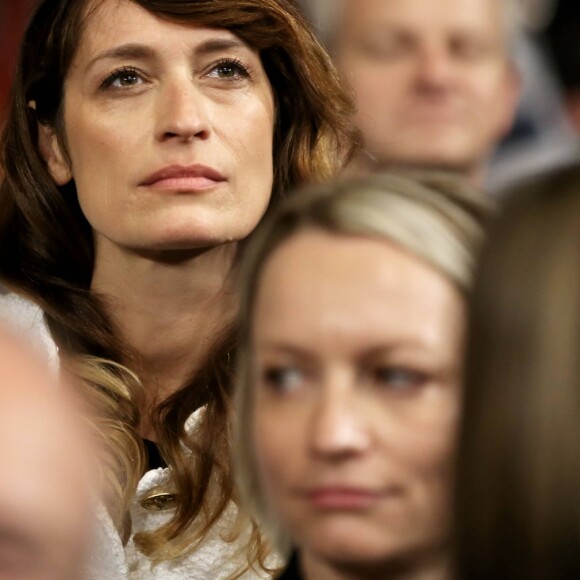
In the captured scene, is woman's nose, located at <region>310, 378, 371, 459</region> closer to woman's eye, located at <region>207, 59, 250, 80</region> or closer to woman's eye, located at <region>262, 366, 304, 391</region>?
woman's eye, located at <region>262, 366, 304, 391</region>

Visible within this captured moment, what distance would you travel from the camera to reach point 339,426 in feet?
2.78

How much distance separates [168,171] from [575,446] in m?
0.68

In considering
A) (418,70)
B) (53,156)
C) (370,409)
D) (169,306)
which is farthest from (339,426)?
(418,70)

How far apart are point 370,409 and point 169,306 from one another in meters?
0.62

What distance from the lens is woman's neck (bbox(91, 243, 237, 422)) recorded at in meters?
1.44

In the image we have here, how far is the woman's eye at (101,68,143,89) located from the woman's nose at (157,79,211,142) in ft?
0.13

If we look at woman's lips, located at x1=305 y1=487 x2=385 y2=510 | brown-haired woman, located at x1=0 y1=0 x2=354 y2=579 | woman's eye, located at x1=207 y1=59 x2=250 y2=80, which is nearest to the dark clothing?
woman's lips, located at x1=305 y1=487 x2=385 y2=510

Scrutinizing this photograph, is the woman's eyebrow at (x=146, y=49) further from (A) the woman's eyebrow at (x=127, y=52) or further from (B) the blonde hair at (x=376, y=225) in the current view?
(B) the blonde hair at (x=376, y=225)

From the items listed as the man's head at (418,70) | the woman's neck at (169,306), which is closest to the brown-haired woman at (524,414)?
the woman's neck at (169,306)

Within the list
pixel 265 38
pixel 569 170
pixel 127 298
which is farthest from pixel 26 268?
pixel 569 170

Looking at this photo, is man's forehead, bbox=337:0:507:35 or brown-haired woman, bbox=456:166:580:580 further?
man's forehead, bbox=337:0:507:35

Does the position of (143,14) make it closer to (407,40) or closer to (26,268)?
(26,268)

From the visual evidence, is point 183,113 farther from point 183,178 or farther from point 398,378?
point 398,378

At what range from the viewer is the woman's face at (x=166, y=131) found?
1.36 meters
